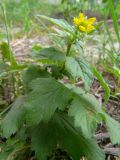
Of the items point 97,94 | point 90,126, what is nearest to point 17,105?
point 90,126

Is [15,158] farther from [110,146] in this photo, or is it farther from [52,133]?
[110,146]

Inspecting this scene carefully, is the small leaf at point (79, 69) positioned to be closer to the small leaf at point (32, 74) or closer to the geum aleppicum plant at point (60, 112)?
the geum aleppicum plant at point (60, 112)

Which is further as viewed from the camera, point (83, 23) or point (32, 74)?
point (32, 74)

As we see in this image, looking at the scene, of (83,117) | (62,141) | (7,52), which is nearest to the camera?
(83,117)

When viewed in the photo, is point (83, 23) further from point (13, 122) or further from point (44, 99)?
point (13, 122)

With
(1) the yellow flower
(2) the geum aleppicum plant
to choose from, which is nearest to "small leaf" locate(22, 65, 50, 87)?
(2) the geum aleppicum plant

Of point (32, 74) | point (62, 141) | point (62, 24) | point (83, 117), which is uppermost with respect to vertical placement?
point (62, 24)

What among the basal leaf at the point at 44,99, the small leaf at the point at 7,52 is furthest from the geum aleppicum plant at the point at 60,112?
the small leaf at the point at 7,52

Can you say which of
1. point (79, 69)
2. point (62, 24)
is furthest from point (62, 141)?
point (62, 24)
